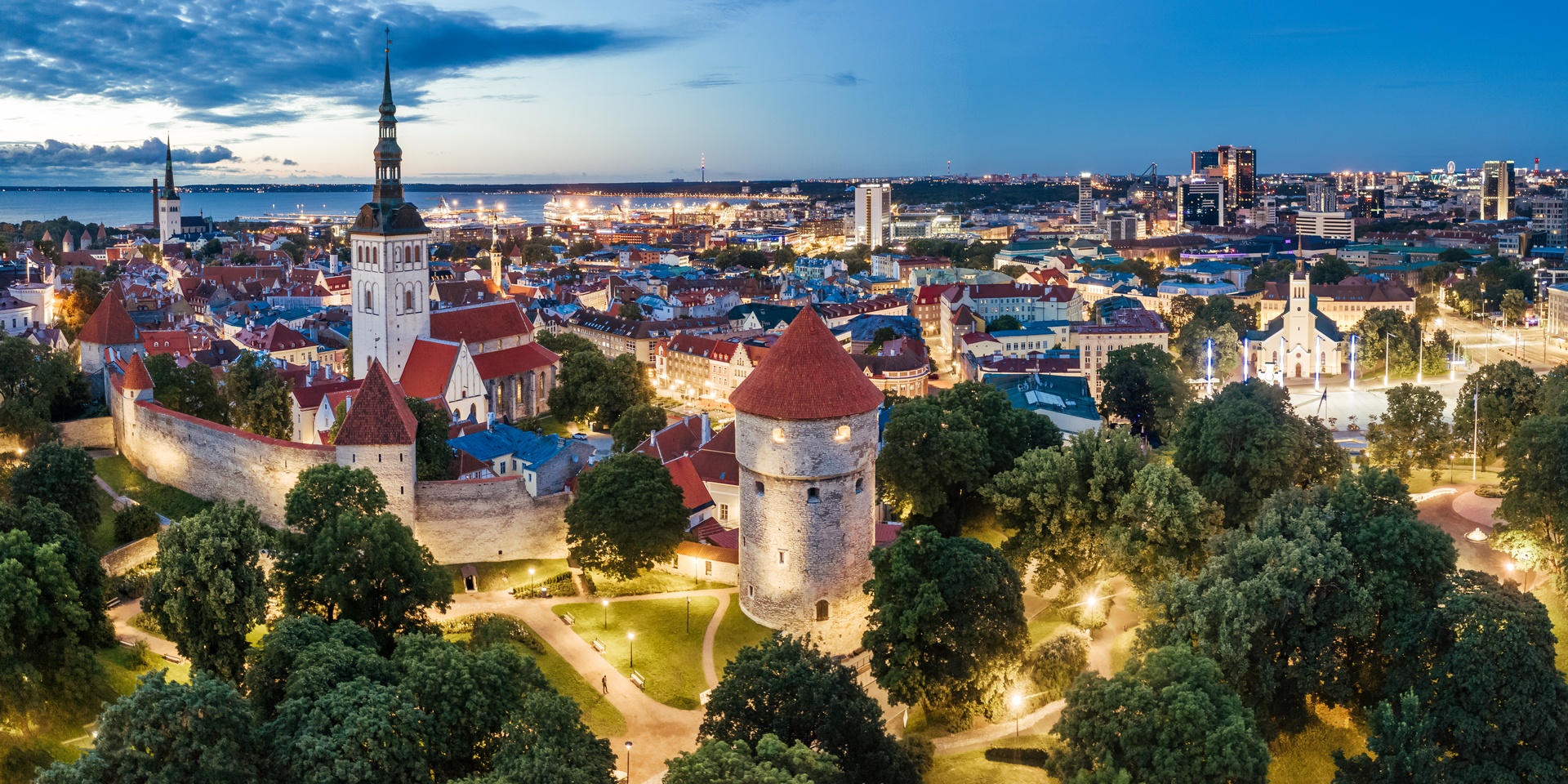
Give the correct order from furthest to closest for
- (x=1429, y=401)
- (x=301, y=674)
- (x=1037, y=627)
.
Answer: (x=1429, y=401) < (x=1037, y=627) < (x=301, y=674)

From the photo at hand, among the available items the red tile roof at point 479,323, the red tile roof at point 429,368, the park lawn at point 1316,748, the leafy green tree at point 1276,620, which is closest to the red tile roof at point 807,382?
the leafy green tree at point 1276,620

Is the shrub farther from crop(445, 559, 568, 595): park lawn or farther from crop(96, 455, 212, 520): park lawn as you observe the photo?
crop(96, 455, 212, 520): park lawn

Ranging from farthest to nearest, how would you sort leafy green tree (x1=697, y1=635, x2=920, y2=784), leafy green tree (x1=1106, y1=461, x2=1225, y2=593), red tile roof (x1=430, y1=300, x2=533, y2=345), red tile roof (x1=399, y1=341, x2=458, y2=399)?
red tile roof (x1=430, y1=300, x2=533, y2=345)
red tile roof (x1=399, y1=341, x2=458, y2=399)
leafy green tree (x1=1106, y1=461, x2=1225, y2=593)
leafy green tree (x1=697, y1=635, x2=920, y2=784)

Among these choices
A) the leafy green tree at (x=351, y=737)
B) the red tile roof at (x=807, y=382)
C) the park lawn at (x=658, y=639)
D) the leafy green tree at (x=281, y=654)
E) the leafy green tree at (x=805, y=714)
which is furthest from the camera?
the red tile roof at (x=807, y=382)

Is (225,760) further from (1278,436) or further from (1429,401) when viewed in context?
(1429,401)

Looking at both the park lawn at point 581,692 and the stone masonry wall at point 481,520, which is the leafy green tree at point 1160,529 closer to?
the park lawn at point 581,692

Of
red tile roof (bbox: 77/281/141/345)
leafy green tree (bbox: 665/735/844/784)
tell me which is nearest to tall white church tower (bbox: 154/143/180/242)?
red tile roof (bbox: 77/281/141/345)

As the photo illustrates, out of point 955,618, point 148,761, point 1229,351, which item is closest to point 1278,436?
point 955,618
